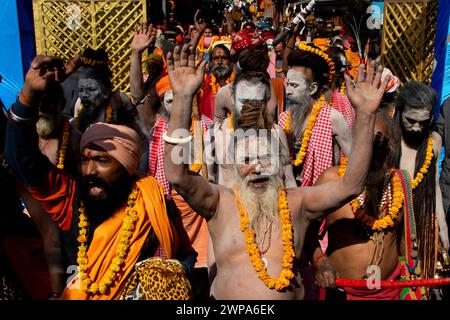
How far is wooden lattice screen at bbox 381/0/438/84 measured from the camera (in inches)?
287

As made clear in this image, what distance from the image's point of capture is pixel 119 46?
9.08m

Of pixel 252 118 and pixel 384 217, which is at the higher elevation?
pixel 252 118

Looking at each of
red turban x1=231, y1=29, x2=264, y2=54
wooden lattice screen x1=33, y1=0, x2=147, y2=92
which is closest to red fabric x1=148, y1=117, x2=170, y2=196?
red turban x1=231, y1=29, x2=264, y2=54

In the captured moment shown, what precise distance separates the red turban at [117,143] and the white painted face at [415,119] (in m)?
2.04

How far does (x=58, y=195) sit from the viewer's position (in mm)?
2807

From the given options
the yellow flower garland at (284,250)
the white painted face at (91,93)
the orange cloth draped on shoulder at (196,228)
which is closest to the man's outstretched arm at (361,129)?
the yellow flower garland at (284,250)

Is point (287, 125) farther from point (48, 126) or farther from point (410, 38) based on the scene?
point (410, 38)

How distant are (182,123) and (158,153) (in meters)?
2.42

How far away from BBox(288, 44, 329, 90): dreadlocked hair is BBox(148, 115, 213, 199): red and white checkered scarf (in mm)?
977

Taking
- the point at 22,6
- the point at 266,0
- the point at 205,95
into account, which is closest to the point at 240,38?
the point at 205,95

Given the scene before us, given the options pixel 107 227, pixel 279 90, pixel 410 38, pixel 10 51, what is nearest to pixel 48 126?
pixel 107 227

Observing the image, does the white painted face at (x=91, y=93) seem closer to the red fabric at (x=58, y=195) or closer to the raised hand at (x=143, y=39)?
the raised hand at (x=143, y=39)

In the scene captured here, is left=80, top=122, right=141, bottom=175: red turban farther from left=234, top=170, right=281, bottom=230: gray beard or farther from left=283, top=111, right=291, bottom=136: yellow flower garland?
left=283, top=111, right=291, bottom=136: yellow flower garland

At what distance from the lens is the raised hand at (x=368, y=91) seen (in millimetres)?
2664
